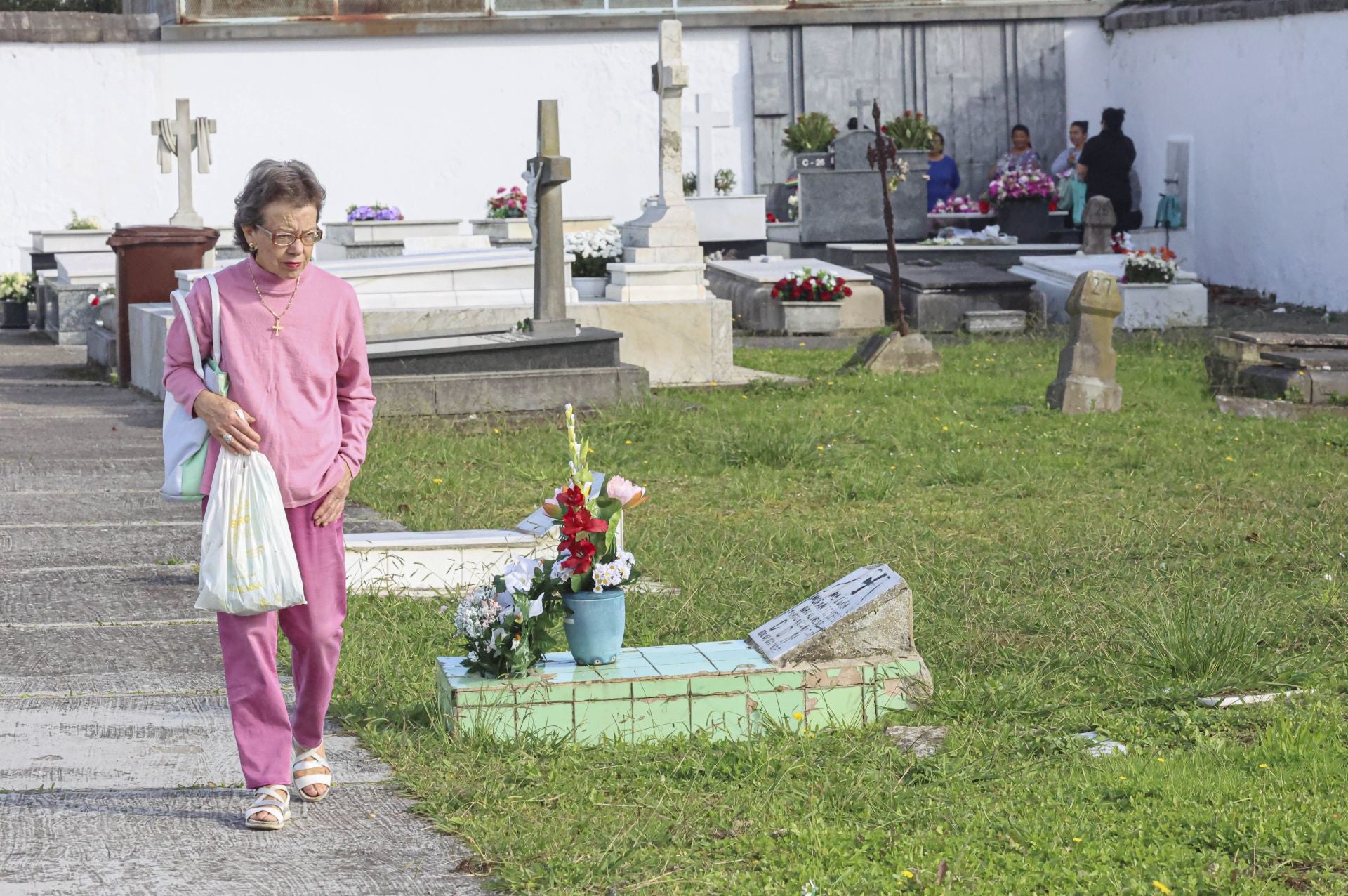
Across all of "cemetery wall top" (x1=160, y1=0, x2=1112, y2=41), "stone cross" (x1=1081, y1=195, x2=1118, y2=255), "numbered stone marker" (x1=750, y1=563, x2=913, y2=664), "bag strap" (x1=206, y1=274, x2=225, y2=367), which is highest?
"cemetery wall top" (x1=160, y1=0, x2=1112, y2=41)

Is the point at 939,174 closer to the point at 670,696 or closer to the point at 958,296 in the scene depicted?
the point at 958,296

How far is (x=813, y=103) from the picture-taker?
82.5 feet

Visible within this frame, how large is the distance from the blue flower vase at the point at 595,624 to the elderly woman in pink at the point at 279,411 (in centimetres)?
66

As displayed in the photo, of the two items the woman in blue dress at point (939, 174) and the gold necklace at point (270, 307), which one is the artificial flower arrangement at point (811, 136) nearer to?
the woman in blue dress at point (939, 174)

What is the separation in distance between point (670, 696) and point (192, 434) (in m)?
1.39

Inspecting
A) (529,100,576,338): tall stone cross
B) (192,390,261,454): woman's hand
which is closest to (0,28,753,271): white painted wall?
(529,100,576,338): tall stone cross

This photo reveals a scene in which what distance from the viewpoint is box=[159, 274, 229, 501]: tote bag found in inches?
151

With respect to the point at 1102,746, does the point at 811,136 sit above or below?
above

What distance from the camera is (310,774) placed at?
13.1ft

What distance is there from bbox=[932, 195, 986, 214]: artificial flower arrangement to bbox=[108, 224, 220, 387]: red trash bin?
456 inches

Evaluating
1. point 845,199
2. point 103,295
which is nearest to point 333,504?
point 103,295

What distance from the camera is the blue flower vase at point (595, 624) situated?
14.3 ft

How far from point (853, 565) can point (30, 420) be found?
23.3 ft

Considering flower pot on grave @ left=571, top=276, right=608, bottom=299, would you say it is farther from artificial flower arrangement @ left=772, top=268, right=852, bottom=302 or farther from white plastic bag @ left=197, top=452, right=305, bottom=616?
white plastic bag @ left=197, top=452, right=305, bottom=616
